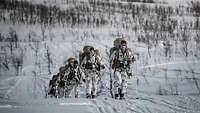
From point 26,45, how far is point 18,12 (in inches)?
180

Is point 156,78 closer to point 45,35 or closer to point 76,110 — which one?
point 76,110

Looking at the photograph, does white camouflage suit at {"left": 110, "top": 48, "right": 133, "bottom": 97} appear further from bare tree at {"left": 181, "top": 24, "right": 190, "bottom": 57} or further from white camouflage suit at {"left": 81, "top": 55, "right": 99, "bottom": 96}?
bare tree at {"left": 181, "top": 24, "right": 190, "bottom": 57}

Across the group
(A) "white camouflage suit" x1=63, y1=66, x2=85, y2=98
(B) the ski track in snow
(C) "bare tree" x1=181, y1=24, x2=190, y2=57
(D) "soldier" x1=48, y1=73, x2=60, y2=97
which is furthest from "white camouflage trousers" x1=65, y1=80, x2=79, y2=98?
(C) "bare tree" x1=181, y1=24, x2=190, y2=57

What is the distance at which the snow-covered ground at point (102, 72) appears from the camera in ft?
28.7

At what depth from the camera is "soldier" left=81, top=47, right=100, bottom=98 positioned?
998 cm

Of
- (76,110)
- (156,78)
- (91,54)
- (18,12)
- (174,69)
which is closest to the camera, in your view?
(76,110)

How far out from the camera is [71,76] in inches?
410

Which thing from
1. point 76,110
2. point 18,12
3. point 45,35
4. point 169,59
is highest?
point 18,12

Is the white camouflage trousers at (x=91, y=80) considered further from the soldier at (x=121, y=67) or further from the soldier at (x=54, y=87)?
the soldier at (x=54, y=87)

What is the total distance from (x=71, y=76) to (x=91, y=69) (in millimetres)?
737

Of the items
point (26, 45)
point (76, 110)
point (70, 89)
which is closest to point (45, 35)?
point (26, 45)

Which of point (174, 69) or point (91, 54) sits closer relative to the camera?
point (91, 54)

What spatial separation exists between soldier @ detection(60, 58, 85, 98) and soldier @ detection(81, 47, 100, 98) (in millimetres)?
232

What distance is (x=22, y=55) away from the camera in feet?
47.7
